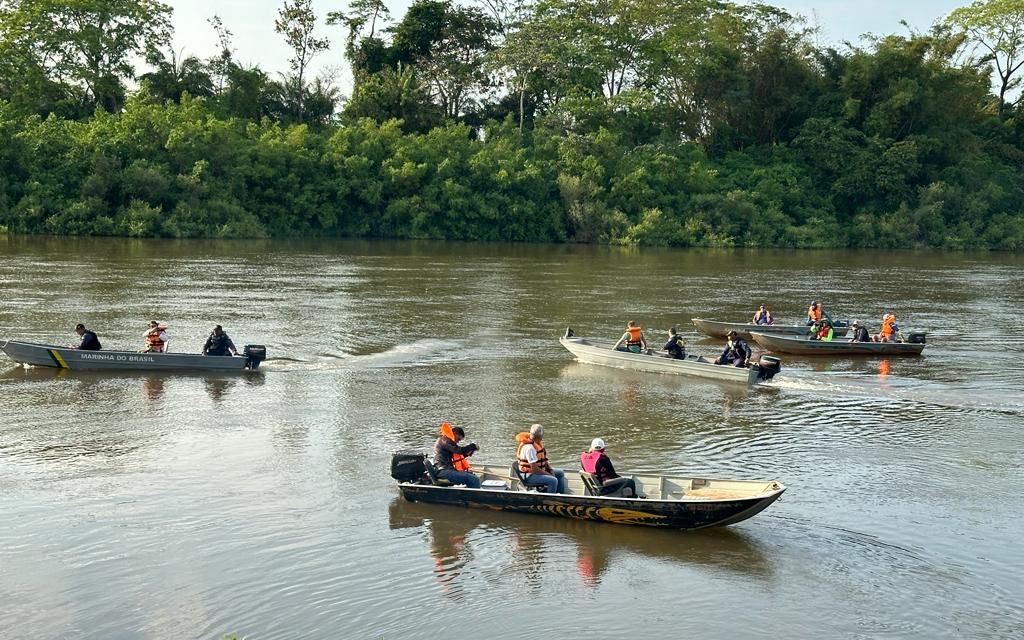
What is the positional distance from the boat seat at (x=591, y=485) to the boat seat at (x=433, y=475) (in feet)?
6.99

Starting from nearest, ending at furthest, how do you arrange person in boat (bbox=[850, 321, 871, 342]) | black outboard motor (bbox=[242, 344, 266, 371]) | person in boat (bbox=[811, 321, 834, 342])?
black outboard motor (bbox=[242, 344, 266, 371]) < person in boat (bbox=[850, 321, 871, 342]) < person in boat (bbox=[811, 321, 834, 342])

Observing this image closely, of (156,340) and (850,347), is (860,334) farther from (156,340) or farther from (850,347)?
(156,340)

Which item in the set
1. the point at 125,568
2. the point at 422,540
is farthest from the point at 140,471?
the point at 422,540

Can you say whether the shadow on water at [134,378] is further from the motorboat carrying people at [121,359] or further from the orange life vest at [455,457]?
the orange life vest at [455,457]

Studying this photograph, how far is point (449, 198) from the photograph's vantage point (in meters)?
78.1

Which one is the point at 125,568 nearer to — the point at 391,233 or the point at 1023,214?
the point at 391,233

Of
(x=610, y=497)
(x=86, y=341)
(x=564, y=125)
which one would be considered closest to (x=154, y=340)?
(x=86, y=341)

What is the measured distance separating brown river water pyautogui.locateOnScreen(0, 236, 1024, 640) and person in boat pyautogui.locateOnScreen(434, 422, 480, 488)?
1.96ft

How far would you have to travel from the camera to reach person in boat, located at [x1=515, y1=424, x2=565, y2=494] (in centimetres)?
1597

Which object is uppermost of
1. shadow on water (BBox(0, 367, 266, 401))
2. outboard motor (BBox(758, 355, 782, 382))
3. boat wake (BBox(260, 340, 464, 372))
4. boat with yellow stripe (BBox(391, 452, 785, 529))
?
outboard motor (BBox(758, 355, 782, 382))

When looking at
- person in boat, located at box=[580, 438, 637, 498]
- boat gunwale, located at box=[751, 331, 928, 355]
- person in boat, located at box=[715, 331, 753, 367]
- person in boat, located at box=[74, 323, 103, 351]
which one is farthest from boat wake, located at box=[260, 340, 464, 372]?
person in boat, located at box=[580, 438, 637, 498]

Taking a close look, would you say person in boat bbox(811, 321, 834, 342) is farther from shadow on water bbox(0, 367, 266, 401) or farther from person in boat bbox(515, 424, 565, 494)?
person in boat bbox(515, 424, 565, 494)

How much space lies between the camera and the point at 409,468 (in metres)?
16.5

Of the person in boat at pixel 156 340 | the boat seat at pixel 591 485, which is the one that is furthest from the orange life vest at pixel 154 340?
the boat seat at pixel 591 485
